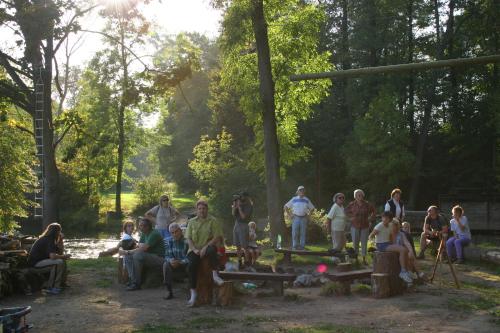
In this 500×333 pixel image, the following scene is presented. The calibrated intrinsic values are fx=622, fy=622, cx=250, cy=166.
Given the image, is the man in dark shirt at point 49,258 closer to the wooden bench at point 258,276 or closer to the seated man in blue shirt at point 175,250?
the seated man in blue shirt at point 175,250

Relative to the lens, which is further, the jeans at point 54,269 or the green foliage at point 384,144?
the green foliage at point 384,144

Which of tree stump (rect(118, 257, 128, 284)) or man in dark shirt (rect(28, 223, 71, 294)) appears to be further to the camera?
tree stump (rect(118, 257, 128, 284))

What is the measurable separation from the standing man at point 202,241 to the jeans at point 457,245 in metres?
6.86

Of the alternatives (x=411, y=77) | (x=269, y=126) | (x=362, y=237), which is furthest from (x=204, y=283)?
(x=411, y=77)

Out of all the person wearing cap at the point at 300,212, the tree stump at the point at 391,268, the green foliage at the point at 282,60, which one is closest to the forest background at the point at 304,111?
the green foliage at the point at 282,60

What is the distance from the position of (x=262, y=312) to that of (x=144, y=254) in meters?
3.10

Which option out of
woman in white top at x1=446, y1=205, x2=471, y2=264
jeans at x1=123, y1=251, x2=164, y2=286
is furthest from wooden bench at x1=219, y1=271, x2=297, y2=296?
woman in white top at x1=446, y1=205, x2=471, y2=264

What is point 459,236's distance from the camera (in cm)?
1455

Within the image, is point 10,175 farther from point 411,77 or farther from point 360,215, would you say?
point 411,77

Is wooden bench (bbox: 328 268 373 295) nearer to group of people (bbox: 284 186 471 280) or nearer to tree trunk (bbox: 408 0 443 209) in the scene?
group of people (bbox: 284 186 471 280)

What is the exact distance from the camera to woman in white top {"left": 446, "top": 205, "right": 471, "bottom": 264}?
14.5 metres

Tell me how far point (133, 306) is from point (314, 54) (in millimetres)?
12724

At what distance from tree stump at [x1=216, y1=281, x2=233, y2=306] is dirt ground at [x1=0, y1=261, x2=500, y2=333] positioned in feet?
0.46

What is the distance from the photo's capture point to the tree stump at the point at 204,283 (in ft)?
32.6
